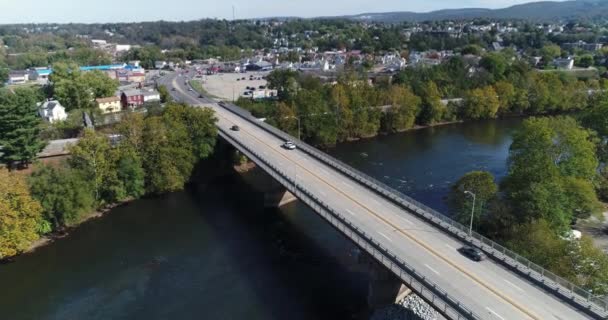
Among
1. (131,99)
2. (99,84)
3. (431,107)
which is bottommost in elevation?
(431,107)

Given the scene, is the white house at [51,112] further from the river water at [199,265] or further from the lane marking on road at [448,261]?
the lane marking on road at [448,261]

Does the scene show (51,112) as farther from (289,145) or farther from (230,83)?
(230,83)

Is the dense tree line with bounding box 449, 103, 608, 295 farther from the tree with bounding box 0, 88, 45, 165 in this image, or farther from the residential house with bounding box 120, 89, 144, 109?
the residential house with bounding box 120, 89, 144, 109

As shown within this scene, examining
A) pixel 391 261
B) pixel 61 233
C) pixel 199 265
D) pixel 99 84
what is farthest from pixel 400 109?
pixel 99 84

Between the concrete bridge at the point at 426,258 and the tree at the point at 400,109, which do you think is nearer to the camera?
the concrete bridge at the point at 426,258

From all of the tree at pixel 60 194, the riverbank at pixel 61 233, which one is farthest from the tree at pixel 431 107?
the tree at pixel 60 194

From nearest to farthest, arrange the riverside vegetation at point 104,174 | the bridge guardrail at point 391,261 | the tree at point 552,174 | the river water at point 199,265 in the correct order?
the bridge guardrail at point 391,261 < the river water at point 199,265 < the tree at point 552,174 < the riverside vegetation at point 104,174

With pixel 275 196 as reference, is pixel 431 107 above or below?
above

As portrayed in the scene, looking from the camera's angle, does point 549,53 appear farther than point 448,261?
Yes
